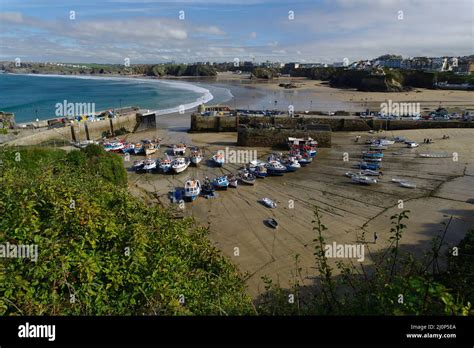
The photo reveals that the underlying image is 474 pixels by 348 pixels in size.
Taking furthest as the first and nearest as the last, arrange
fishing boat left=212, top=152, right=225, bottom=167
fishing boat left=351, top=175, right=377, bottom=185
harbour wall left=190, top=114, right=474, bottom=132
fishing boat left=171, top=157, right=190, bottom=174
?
1. harbour wall left=190, top=114, right=474, bottom=132
2. fishing boat left=212, top=152, right=225, bottom=167
3. fishing boat left=171, top=157, right=190, bottom=174
4. fishing boat left=351, top=175, right=377, bottom=185

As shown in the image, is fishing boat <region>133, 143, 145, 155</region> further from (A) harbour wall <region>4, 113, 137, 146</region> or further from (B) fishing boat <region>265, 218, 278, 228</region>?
(B) fishing boat <region>265, 218, 278, 228</region>

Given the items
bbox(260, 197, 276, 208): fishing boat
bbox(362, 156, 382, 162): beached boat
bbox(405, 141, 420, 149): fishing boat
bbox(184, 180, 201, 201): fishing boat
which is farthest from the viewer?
bbox(405, 141, 420, 149): fishing boat

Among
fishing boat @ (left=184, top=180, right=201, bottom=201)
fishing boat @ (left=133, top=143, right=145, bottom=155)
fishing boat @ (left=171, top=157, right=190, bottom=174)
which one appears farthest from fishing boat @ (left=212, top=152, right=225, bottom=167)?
fishing boat @ (left=133, top=143, right=145, bottom=155)

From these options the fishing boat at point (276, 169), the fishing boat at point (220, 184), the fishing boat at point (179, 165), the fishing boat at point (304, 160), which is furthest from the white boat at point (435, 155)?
the fishing boat at point (179, 165)

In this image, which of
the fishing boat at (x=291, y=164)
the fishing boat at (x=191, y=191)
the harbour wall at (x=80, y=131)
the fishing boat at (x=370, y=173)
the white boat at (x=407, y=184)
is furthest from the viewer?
the harbour wall at (x=80, y=131)

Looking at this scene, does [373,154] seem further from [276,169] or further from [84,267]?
[84,267]

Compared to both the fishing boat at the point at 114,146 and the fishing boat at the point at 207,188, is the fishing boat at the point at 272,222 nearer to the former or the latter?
the fishing boat at the point at 207,188
